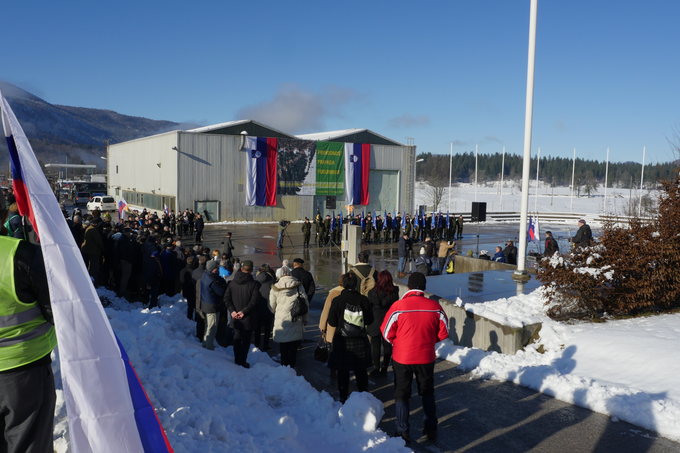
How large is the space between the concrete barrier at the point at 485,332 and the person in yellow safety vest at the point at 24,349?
7.43 m

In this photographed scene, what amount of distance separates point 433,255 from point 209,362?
11420 millimetres

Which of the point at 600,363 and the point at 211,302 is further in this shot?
the point at 211,302

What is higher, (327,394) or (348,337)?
(348,337)

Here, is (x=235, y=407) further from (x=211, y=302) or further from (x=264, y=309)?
(x=264, y=309)

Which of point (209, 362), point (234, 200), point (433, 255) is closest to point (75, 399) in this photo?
point (209, 362)

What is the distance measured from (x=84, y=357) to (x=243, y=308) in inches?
224

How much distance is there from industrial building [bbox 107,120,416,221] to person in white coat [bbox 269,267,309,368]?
28.6 m

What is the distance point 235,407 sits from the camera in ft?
17.4

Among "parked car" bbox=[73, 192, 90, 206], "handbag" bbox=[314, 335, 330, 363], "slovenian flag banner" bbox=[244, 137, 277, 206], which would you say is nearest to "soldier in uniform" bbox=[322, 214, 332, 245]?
"slovenian flag banner" bbox=[244, 137, 277, 206]

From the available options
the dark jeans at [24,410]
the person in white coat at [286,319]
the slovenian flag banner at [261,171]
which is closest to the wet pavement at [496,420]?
the person in white coat at [286,319]

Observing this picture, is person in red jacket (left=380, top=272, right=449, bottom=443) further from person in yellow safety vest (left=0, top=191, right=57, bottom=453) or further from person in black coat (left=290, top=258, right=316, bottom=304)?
person in yellow safety vest (left=0, top=191, right=57, bottom=453)

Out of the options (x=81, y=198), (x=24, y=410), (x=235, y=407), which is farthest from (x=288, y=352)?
(x=81, y=198)

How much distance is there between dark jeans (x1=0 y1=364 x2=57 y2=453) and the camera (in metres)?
2.61

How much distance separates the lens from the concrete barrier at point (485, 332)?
8.63m
